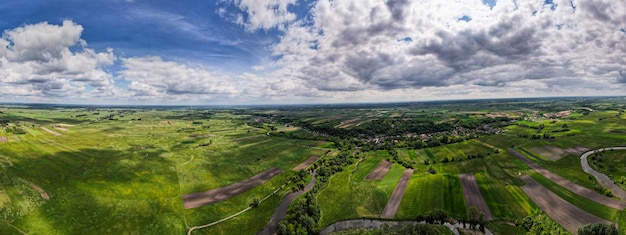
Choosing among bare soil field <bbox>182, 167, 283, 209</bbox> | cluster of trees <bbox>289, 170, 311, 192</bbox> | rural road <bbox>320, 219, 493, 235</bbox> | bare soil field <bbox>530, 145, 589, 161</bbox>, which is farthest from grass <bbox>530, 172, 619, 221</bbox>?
bare soil field <bbox>182, 167, 283, 209</bbox>

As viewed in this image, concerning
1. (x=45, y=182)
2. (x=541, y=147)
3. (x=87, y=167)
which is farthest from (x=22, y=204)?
(x=541, y=147)

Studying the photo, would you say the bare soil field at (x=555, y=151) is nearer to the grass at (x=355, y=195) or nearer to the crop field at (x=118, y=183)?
the grass at (x=355, y=195)

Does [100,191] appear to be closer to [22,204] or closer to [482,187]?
[22,204]

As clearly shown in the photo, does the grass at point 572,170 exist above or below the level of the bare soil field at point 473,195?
above

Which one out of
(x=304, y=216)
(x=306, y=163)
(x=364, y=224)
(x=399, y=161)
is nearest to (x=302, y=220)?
(x=304, y=216)

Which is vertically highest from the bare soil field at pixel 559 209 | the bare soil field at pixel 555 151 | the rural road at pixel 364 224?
the bare soil field at pixel 555 151

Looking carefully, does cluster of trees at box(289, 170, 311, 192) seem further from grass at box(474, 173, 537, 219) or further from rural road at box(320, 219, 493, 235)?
grass at box(474, 173, 537, 219)

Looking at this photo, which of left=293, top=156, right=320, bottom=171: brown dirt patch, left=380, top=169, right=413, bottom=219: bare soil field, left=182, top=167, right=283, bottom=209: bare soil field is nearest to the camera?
left=380, top=169, right=413, bottom=219: bare soil field

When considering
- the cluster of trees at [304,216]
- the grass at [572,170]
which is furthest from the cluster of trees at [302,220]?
the grass at [572,170]
